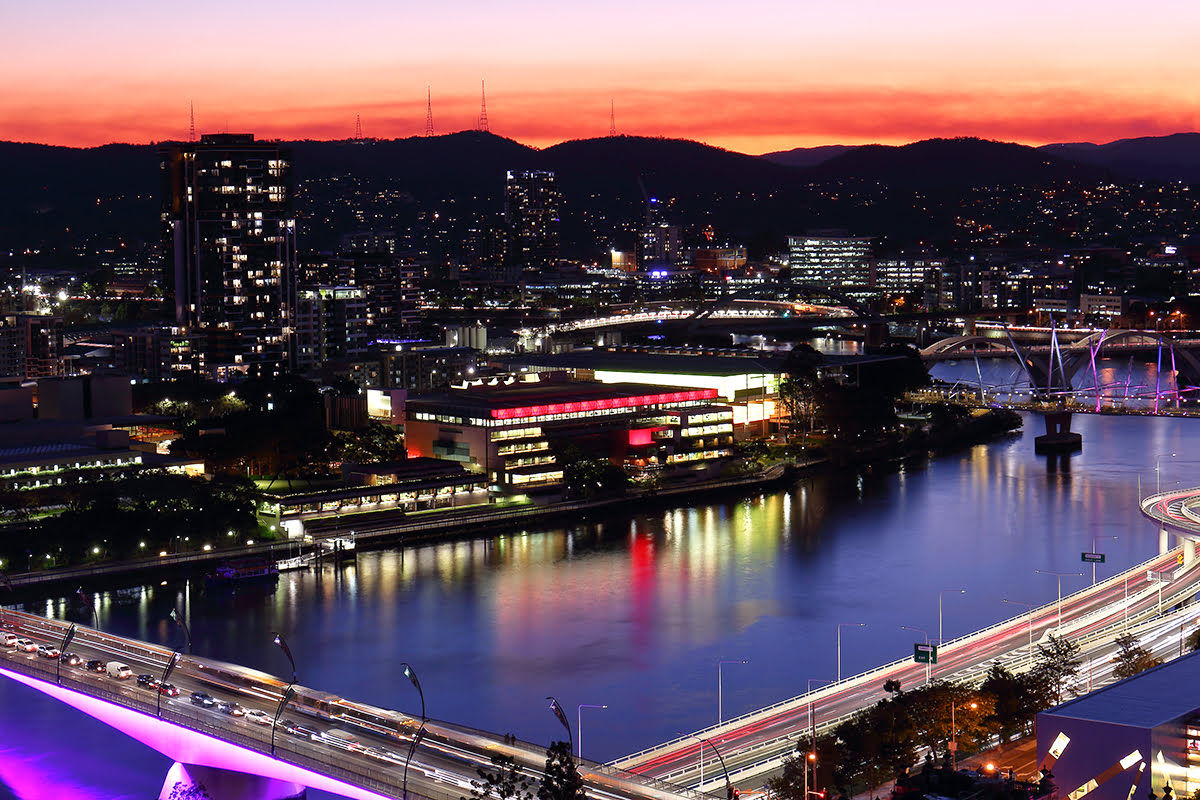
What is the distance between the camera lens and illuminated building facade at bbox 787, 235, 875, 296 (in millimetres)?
43906

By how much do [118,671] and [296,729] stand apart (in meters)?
1.27

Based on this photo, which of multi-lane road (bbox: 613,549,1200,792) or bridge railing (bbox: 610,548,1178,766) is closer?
multi-lane road (bbox: 613,549,1200,792)

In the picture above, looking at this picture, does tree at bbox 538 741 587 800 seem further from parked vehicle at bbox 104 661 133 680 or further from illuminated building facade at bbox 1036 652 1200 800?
parked vehicle at bbox 104 661 133 680

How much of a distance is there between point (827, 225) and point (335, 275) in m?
34.5

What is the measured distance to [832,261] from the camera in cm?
4481

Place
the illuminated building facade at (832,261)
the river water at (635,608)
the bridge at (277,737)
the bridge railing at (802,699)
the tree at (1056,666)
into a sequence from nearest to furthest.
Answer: the bridge at (277,737) < the bridge railing at (802,699) < the tree at (1056,666) < the river water at (635,608) < the illuminated building facade at (832,261)

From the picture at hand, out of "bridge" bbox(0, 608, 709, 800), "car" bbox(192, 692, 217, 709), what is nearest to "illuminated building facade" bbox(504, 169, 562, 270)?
"bridge" bbox(0, 608, 709, 800)

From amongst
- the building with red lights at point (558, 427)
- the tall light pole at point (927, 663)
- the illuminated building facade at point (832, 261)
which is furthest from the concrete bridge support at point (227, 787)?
the illuminated building facade at point (832, 261)

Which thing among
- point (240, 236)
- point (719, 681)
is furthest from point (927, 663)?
point (240, 236)

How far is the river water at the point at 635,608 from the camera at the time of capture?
810cm

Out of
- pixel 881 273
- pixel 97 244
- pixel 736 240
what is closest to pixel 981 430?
pixel 881 273

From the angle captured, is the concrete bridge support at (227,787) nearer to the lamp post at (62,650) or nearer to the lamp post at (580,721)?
the lamp post at (62,650)

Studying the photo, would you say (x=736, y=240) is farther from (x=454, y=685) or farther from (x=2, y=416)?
(x=454, y=685)

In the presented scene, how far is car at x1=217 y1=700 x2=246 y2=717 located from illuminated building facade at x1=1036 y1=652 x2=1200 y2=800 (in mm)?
3085
